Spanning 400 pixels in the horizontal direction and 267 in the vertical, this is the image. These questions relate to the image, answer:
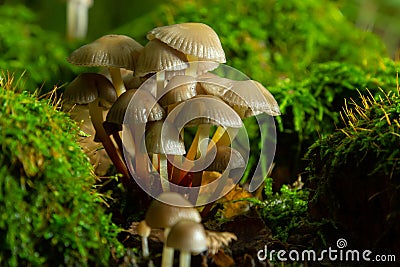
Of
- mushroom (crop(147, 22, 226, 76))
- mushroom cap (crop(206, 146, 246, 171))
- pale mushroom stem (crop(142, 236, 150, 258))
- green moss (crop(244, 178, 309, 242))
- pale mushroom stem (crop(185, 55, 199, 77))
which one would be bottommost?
green moss (crop(244, 178, 309, 242))

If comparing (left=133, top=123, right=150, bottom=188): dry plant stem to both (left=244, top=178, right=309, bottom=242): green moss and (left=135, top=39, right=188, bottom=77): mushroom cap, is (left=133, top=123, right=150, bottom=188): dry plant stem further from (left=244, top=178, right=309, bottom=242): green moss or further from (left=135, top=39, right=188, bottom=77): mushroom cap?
(left=244, top=178, right=309, bottom=242): green moss

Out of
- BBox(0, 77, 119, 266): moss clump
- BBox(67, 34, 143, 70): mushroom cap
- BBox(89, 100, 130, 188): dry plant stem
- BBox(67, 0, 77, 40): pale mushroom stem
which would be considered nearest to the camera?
BBox(0, 77, 119, 266): moss clump

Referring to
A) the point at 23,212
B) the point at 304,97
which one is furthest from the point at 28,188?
the point at 304,97

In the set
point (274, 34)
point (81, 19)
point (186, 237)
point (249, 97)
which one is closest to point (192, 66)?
point (249, 97)

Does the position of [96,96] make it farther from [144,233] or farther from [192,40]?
[144,233]

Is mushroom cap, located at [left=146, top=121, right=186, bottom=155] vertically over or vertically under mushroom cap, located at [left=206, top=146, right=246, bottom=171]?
over

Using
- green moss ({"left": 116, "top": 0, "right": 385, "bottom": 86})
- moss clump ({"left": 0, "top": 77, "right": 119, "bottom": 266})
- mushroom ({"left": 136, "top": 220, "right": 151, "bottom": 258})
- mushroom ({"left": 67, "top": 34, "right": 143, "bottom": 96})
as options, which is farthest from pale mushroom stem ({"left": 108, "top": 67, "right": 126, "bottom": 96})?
green moss ({"left": 116, "top": 0, "right": 385, "bottom": 86})
